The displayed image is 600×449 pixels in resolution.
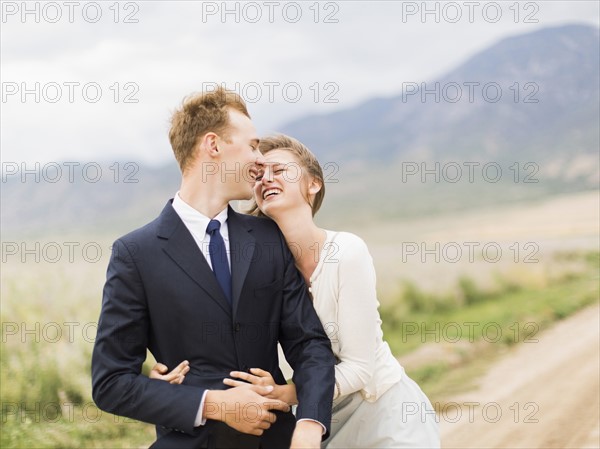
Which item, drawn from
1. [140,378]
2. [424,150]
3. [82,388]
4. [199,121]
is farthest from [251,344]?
[424,150]

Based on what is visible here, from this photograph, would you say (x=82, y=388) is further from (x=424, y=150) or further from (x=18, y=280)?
(x=424, y=150)

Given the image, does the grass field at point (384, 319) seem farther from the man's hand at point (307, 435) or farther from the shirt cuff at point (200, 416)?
the man's hand at point (307, 435)

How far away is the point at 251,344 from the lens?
307cm

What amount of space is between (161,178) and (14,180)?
33.6m

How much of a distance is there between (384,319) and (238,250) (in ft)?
30.7

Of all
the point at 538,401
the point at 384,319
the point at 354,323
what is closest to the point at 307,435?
the point at 354,323

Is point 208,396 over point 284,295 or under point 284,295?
under

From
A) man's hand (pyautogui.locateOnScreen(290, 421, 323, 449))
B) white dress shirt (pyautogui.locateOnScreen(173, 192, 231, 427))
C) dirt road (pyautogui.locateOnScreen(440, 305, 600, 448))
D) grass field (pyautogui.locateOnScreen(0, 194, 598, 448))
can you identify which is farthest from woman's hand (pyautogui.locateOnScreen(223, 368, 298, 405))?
dirt road (pyautogui.locateOnScreen(440, 305, 600, 448))

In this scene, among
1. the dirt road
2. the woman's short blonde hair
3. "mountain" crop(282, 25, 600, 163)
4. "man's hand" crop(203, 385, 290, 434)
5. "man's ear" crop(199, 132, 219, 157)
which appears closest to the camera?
"man's hand" crop(203, 385, 290, 434)

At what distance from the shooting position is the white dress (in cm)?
315

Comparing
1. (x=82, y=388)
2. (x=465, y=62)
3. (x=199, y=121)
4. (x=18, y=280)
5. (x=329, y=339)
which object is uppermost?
(x=465, y=62)

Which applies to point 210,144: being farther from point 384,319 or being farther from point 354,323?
point 384,319

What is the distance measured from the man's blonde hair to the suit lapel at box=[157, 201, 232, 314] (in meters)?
0.25

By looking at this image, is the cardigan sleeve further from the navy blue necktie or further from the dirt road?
the dirt road
